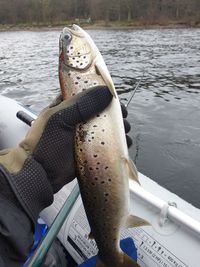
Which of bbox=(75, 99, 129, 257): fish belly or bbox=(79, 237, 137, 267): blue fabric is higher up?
bbox=(75, 99, 129, 257): fish belly

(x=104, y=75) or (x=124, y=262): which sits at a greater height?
(x=104, y=75)

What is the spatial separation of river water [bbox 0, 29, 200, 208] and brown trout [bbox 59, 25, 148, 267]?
13.7 ft

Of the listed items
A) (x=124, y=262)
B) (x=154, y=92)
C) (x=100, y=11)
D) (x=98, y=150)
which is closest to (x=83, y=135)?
(x=98, y=150)

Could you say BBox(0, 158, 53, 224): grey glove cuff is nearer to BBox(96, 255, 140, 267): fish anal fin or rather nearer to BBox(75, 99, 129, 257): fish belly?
BBox(75, 99, 129, 257): fish belly

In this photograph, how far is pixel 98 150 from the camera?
86.9 inches

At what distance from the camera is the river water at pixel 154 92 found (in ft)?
24.3

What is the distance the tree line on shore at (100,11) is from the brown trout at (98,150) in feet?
153

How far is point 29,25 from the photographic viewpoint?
61.2 m

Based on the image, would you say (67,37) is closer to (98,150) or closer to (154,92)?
(98,150)

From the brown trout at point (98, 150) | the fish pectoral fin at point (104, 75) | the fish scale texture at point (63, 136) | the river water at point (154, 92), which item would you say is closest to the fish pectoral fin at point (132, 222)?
the brown trout at point (98, 150)

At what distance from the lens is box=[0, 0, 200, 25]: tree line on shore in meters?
54.3

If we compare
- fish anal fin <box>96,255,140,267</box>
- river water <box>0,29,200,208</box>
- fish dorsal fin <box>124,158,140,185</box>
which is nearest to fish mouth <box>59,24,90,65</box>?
fish dorsal fin <box>124,158,140,185</box>

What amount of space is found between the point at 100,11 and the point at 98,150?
61.5 m

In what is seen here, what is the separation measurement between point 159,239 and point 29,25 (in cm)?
6181
